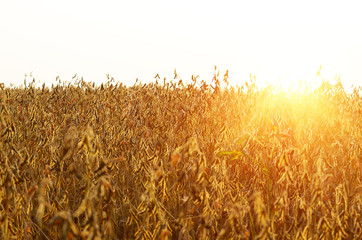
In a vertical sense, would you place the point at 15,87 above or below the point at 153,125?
above

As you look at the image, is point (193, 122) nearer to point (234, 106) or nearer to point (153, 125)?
point (153, 125)

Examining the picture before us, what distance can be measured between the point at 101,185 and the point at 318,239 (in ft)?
3.27

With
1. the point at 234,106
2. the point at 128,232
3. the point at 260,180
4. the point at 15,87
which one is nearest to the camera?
the point at 128,232

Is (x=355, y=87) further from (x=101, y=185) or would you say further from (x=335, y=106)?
(x=101, y=185)

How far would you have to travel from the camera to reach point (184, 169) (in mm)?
1346

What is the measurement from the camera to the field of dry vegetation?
124 cm

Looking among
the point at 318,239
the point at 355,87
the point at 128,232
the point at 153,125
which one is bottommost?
the point at 318,239

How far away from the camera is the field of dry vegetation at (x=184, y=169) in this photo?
4.07 ft

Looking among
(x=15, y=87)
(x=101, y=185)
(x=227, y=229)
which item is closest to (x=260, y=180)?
(x=227, y=229)

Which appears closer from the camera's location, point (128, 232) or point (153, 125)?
point (128, 232)

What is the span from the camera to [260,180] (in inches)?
86.8

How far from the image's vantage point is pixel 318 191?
4.34 ft

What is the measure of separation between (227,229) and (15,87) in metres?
6.76

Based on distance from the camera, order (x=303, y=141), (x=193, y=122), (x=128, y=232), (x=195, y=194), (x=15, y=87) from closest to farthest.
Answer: (x=195, y=194)
(x=128, y=232)
(x=303, y=141)
(x=193, y=122)
(x=15, y=87)
